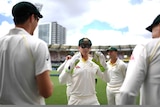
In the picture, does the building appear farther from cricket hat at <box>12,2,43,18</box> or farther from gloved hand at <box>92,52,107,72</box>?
cricket hat at <box>12,2,43,18</box>

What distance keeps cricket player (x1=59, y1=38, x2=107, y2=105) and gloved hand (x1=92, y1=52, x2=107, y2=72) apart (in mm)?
18

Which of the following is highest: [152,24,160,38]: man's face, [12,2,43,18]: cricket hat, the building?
[12,2,43,18]: cricket hat

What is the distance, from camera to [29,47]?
78.6 inches

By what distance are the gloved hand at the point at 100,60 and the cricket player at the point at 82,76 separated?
0.06ft

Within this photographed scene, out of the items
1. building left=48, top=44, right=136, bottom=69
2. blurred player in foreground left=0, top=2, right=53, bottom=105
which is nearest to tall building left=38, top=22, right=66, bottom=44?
building left=48, top=44, right=136, bottom=69

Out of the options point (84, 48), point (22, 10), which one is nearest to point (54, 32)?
point (84, 48)

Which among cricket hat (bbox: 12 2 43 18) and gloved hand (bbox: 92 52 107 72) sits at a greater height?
cricket hat (bbox: 12 2 43 18)

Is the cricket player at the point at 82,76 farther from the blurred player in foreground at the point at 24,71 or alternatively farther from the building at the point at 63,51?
the building at the point at 63,51

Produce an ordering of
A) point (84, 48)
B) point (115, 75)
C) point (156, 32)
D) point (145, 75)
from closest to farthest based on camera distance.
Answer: point (145, 75) < point (156, 32) < point (84, 48) < point (115, 75)

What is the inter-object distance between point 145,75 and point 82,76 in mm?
2326

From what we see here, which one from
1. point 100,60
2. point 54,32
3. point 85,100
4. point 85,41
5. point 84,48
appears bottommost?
point 85,100

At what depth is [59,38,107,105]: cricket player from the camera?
164 inches

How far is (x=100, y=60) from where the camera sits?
4.53 m

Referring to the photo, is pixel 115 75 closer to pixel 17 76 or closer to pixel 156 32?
pixel 156 32
